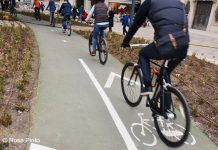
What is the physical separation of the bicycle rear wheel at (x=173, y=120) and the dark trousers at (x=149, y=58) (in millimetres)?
405

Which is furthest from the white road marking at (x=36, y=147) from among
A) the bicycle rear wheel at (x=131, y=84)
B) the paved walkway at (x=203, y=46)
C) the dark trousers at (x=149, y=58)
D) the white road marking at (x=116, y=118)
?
the paved walkway at (x=203, y=46)

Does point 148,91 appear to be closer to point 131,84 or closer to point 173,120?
point 173,120

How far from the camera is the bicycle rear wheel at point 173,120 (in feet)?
12.3

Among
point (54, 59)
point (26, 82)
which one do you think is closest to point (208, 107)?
point (26, 82)

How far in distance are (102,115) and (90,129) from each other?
619 millimetres

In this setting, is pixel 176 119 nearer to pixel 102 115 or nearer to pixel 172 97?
pixel 172 97

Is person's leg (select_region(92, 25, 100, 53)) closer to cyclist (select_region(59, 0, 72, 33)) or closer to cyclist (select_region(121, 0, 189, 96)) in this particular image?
cyclist (select_region(121, 0, 189, 96))

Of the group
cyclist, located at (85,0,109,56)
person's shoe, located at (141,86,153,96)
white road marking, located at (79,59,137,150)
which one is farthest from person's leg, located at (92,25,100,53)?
person's shoe, located at (141,86,153,96)

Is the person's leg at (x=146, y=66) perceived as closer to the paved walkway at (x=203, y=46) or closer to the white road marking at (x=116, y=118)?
the white road marking at (x=116, y=118)

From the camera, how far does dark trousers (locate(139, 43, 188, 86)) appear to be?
4089 mm

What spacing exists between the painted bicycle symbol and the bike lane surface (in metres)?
0.03

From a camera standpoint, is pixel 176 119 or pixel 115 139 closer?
pixel 176 119

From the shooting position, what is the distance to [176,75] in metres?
8.27

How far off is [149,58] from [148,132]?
3.93 feet
